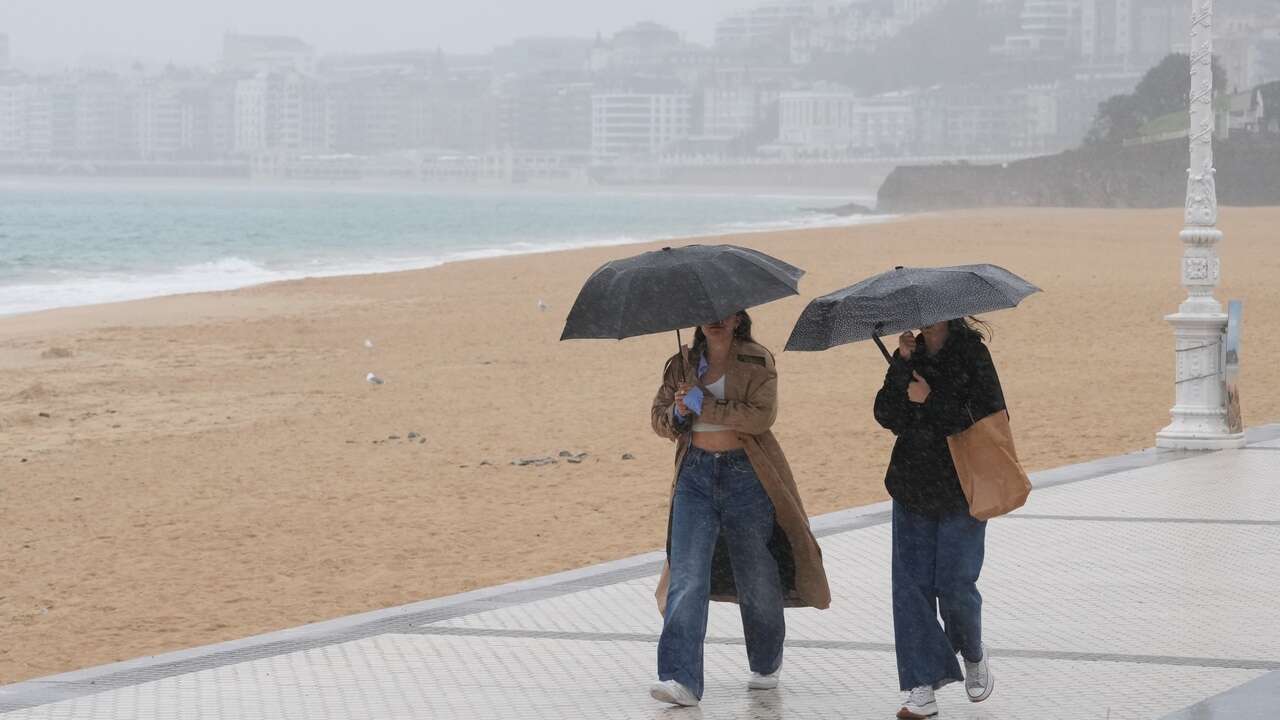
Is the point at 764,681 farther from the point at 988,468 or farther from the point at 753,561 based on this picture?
the point at 988,468

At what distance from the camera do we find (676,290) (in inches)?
211

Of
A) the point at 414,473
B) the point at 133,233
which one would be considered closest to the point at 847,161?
the point at 133,233

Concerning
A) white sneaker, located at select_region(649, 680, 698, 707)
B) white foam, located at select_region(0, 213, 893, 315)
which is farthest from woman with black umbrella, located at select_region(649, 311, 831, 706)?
white foam, located at select_region(0, 213, 893, 315)

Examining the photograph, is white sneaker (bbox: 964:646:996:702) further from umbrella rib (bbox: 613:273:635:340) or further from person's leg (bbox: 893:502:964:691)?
umbrella rib (bbox: 613:273:635:340)

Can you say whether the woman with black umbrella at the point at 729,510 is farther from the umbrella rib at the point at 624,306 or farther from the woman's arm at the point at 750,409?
the umbrella rib at the point at 624,306

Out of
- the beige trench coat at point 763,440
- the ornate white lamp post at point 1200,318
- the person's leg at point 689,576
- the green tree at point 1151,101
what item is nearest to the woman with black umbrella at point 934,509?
the beige trench coat at point 763,440

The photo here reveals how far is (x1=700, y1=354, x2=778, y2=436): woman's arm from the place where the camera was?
5461 millimetres

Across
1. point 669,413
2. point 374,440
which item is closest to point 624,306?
point 669,413

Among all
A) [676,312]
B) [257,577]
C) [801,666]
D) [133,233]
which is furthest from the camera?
[133,233]

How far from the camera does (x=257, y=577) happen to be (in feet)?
28.7

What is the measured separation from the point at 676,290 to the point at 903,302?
2.11 ft

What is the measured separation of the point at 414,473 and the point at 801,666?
241 inches

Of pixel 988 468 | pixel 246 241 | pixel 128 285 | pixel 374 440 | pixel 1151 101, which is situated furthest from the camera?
pixel 1151 101

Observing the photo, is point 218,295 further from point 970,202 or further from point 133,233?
point 970,202
